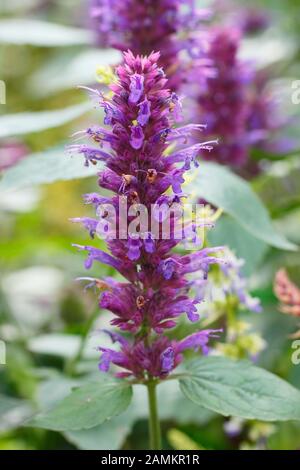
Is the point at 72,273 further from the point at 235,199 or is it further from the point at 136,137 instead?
the point at 136,137

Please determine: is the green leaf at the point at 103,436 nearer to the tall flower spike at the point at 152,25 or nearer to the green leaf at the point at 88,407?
the green leaf at the point at 88,407

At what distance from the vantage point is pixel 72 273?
3084 mm

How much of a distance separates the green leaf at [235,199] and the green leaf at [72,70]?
0.54m

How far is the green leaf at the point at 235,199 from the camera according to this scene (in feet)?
5.31

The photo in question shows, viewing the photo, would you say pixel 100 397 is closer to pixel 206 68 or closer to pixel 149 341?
pixel 149 341

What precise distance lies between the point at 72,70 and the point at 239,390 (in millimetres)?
1756

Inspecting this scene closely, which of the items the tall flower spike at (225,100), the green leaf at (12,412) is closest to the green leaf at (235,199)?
the tall flower spike at (225,100)

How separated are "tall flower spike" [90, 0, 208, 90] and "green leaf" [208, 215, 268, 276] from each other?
0.37 meters

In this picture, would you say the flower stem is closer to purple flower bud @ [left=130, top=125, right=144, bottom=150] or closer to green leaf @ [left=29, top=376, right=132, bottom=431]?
green leaf @ [left=29, top=376, right=132, bottom=431]

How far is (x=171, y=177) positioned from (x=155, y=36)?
0.71 m

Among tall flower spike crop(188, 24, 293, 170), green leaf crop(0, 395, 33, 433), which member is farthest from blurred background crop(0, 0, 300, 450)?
tall flower spike crop(188, 24, 293, 170)

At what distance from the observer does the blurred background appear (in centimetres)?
186

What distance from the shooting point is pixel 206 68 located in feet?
6.90
